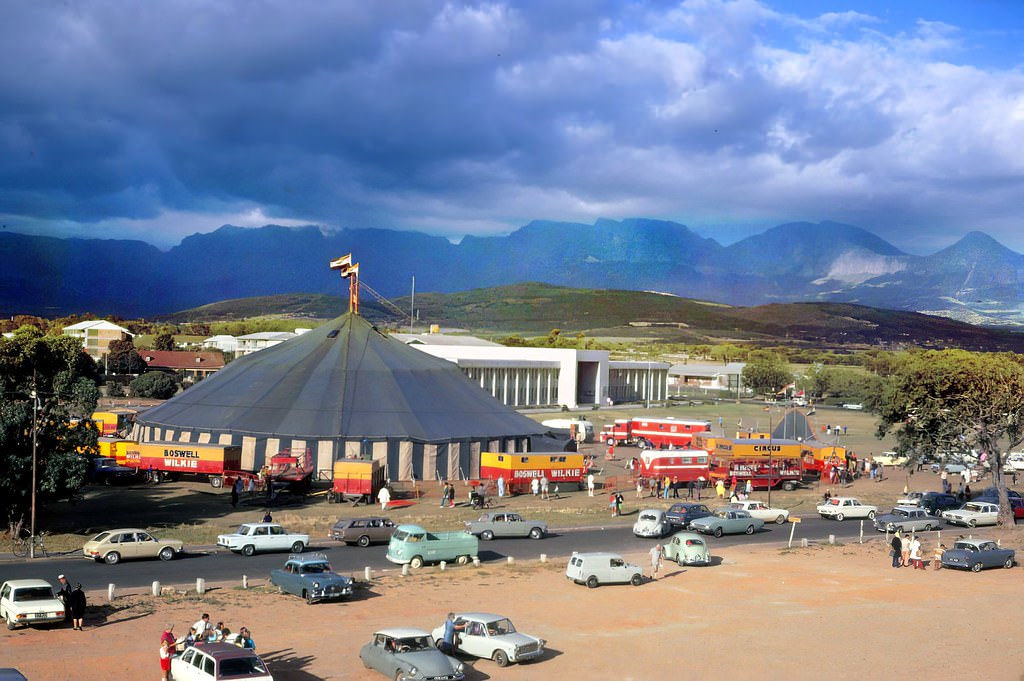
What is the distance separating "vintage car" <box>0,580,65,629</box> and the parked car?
29379mm

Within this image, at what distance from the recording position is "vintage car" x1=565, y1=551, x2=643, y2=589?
3459 centimetres

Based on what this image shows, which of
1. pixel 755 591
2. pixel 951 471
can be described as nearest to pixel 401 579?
pixel 755 591

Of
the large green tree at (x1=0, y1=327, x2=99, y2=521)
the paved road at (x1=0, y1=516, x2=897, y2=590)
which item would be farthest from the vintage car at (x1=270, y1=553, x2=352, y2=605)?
the large green tree at (x1=0, y1=327, x2=99, y2=521)

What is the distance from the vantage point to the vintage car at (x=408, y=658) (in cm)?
2239

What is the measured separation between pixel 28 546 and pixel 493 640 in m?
22.5

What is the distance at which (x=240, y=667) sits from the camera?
824 inches

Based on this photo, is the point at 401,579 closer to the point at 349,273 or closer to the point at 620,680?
the point at 620,680

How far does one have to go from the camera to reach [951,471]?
7550 cm

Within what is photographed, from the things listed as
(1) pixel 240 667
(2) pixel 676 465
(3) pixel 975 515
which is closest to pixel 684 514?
(2) pixel 676 465

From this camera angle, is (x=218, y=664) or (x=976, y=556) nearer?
(x=218, y=664)

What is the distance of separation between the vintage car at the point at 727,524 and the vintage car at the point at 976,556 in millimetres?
9541

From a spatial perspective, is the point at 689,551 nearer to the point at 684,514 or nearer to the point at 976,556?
the point at 684,514

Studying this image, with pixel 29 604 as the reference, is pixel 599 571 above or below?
below

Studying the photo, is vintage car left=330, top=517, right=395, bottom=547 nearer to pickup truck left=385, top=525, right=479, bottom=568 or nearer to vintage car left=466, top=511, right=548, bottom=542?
pickup truck left=385, top=525, right=479, bottom=568
